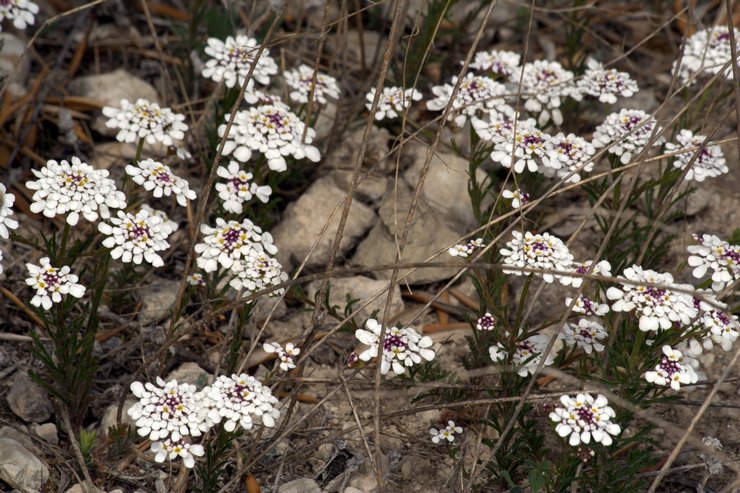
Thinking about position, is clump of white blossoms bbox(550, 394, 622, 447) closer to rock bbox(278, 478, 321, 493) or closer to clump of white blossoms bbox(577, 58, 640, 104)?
rock bbox(278, 478, 321, 493)

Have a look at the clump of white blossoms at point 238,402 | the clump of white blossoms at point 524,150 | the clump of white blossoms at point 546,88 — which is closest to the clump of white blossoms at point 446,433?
the clump of white blossoms at point 238,402

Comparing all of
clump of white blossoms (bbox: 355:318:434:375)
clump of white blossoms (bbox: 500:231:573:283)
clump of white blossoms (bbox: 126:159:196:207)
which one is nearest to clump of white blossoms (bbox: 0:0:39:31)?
clump of white blossoms (bbox: 126:159:196:207)

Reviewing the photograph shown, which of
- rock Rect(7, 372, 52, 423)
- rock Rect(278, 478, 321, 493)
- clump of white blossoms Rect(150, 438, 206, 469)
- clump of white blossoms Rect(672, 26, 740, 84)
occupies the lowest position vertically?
rock Rect(7, 372, 52, 423)

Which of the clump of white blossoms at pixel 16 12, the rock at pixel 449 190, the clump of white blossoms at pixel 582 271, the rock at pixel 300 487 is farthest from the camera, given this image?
the rock at pixel 449 190

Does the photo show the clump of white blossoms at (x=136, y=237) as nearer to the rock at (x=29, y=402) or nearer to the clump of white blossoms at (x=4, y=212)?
the clump of white blossoms at (x=4, y=212)

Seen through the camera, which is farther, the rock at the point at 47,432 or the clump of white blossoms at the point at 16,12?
the clump of white blossoms at the point at 16,12

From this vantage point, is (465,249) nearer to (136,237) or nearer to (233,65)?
(136,237)
